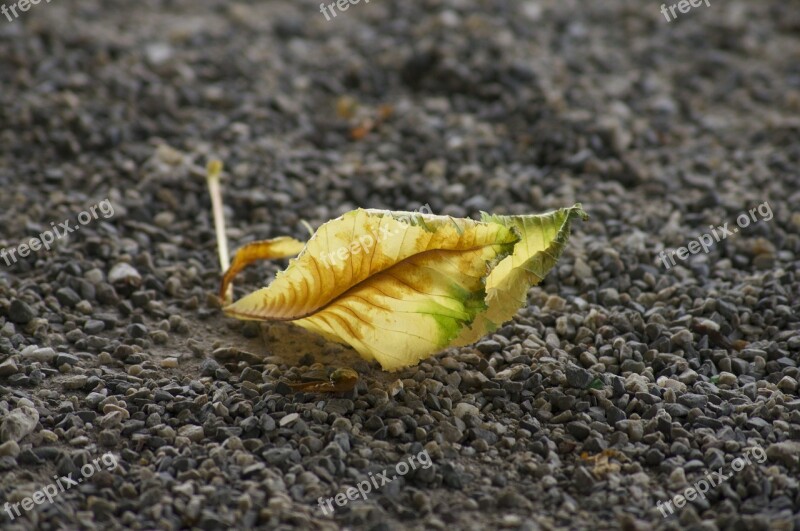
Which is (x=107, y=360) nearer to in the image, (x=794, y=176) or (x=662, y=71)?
(x=794, y=176)

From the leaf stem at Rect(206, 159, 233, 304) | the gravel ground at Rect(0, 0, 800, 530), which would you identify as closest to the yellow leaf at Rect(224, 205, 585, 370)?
A: the gravel ground at Rect(0, 0, 800, 530)

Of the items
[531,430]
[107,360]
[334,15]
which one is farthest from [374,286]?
[334,15]

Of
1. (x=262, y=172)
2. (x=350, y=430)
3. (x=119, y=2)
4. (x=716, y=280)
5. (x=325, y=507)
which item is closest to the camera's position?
(x=325, y=507)

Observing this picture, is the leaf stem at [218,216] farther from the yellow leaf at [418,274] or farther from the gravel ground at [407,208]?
the yellow leaf at [418,274]

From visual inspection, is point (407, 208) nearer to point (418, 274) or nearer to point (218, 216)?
point (218, 216)

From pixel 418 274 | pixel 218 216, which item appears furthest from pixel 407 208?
pixel 418 274

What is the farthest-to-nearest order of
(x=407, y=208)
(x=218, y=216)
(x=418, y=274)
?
(x=407, y=208)
(x=218, y=216)
(x=418, y=274)
